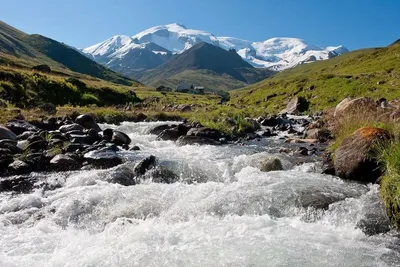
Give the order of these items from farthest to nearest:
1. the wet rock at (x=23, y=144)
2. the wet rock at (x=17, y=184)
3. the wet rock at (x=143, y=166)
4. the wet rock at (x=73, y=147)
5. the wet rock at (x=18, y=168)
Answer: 1. the wet rock at (x=73, y=147)
2. the wet rock at (x=23, y=144)
3. the wet rock at (x=143, y=166)
4. the wet rock at (x=18, y=168)
5. the wet rock at (x=17, y=184)

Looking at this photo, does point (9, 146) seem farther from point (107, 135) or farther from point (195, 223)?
point (195, 223)

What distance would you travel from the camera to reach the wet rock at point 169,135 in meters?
24.1

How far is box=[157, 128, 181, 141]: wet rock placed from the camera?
24.1m

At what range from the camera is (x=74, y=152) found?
663 inches

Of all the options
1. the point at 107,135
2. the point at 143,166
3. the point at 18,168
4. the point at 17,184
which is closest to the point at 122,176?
the point at 143,166

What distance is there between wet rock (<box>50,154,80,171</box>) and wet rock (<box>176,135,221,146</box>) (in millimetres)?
8278

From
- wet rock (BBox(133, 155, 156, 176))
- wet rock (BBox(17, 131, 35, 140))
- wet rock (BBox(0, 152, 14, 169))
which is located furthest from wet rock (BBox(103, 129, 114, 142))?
wet rock (BBox(133, 155, 156, 176))

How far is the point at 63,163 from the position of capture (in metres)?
15.1

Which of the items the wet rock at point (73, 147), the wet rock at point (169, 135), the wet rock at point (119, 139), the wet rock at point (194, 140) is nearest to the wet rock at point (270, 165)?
the wet rock at point (194, 140)

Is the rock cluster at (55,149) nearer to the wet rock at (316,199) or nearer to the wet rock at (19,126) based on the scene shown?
the wet rock at (19,126)

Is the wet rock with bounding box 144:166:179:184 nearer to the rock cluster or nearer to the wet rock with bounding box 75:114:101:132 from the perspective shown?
the rock cluster

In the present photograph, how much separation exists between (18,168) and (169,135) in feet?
37.3

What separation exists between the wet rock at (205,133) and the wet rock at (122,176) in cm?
1015

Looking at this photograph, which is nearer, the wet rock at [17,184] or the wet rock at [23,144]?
the wet rock at [17,184]
